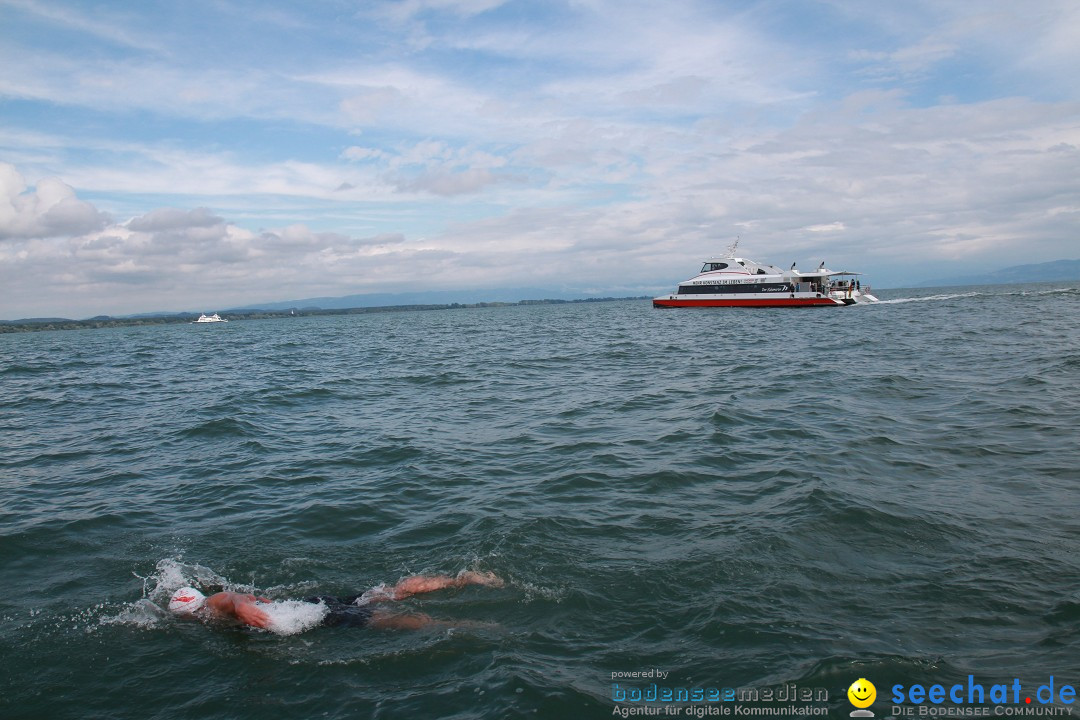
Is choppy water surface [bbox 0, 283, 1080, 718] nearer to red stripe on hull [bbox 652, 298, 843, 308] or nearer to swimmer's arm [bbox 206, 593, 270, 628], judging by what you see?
swimmer's arm [bbox 206, 593, 270, 628]

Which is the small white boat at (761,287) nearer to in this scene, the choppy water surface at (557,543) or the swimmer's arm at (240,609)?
the choppy water surface at (557,543)

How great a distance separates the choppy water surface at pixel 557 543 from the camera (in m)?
4.93

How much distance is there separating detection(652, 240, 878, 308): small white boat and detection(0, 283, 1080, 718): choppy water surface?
4639cm

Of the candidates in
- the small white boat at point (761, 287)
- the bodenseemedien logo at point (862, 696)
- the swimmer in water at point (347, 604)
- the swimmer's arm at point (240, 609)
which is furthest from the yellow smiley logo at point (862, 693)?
the small white boat at point (761, 287)

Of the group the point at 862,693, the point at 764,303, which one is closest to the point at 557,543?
the point at 862,693

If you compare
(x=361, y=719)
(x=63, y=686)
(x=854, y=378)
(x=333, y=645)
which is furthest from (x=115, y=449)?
(x=854, y=378)

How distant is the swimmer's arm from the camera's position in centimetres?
591

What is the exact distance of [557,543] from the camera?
747 cm

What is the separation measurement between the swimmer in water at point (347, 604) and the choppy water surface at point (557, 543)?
18 cm

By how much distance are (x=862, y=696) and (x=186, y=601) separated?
6.51m

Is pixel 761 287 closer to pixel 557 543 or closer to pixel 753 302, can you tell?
pixel 753 302

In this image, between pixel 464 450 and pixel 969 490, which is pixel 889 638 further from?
pixel 464 450

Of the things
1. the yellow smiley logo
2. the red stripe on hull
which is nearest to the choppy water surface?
the yellow smiley logo

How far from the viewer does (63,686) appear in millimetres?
5094
